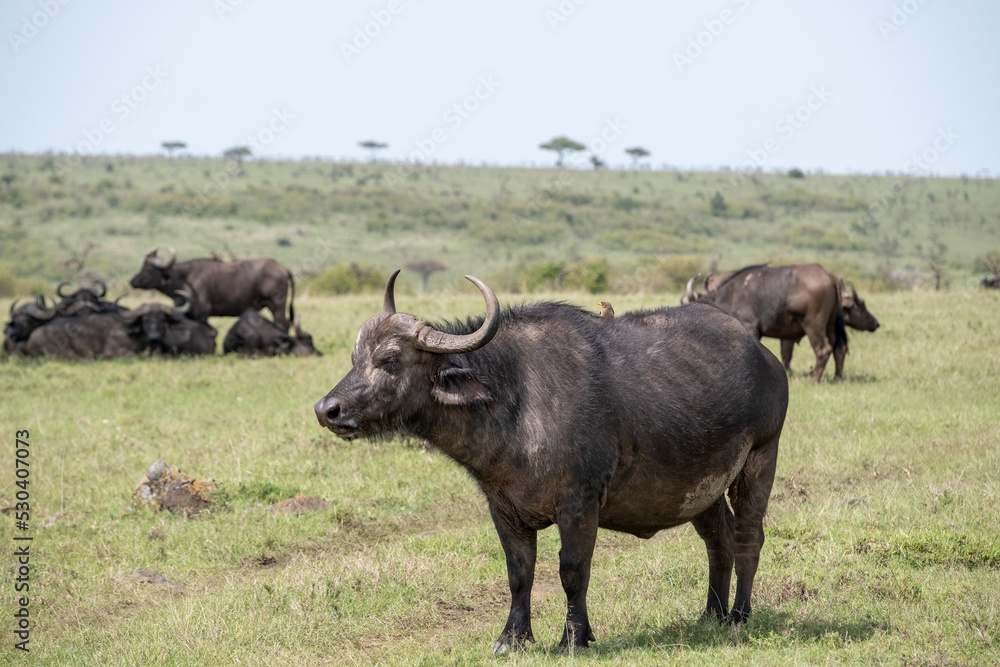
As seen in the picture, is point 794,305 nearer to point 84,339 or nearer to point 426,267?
point 84,339

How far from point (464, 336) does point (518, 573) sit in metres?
1.49

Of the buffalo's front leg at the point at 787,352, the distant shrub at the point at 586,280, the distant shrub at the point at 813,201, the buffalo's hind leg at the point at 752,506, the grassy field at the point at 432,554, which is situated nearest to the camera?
the grassy field at the point at 432,554

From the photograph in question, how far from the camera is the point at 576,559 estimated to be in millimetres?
5301

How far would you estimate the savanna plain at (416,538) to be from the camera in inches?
227

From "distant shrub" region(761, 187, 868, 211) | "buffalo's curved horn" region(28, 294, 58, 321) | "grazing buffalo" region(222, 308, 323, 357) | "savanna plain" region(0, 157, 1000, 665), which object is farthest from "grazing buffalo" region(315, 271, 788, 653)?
"distant shrub" region(761, 187, 868, 211)

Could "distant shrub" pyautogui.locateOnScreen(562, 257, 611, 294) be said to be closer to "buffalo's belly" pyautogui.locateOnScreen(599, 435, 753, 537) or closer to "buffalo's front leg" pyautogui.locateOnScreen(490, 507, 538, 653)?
"buffalo's belly" pyautogui.locateOnScreen(599, 435, 753, 537)

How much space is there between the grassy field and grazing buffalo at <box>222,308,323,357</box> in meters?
4.74

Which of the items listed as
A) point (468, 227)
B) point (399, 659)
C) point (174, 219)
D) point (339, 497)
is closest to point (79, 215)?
point (174, 219)

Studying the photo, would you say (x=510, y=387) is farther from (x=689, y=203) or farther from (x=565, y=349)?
(x=689, y=203)

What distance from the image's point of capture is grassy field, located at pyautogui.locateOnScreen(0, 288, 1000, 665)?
572 cm

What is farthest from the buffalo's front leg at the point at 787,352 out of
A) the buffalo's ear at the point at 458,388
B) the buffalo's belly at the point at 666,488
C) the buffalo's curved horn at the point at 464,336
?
the buffalo's curved horn at the point at 464,336

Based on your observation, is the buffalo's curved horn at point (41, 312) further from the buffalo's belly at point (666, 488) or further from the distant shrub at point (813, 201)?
the distant shrub at point (813, 201)

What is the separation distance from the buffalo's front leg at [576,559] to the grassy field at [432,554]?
0.46 feet

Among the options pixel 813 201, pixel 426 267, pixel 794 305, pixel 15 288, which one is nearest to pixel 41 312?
pixel 794 305
